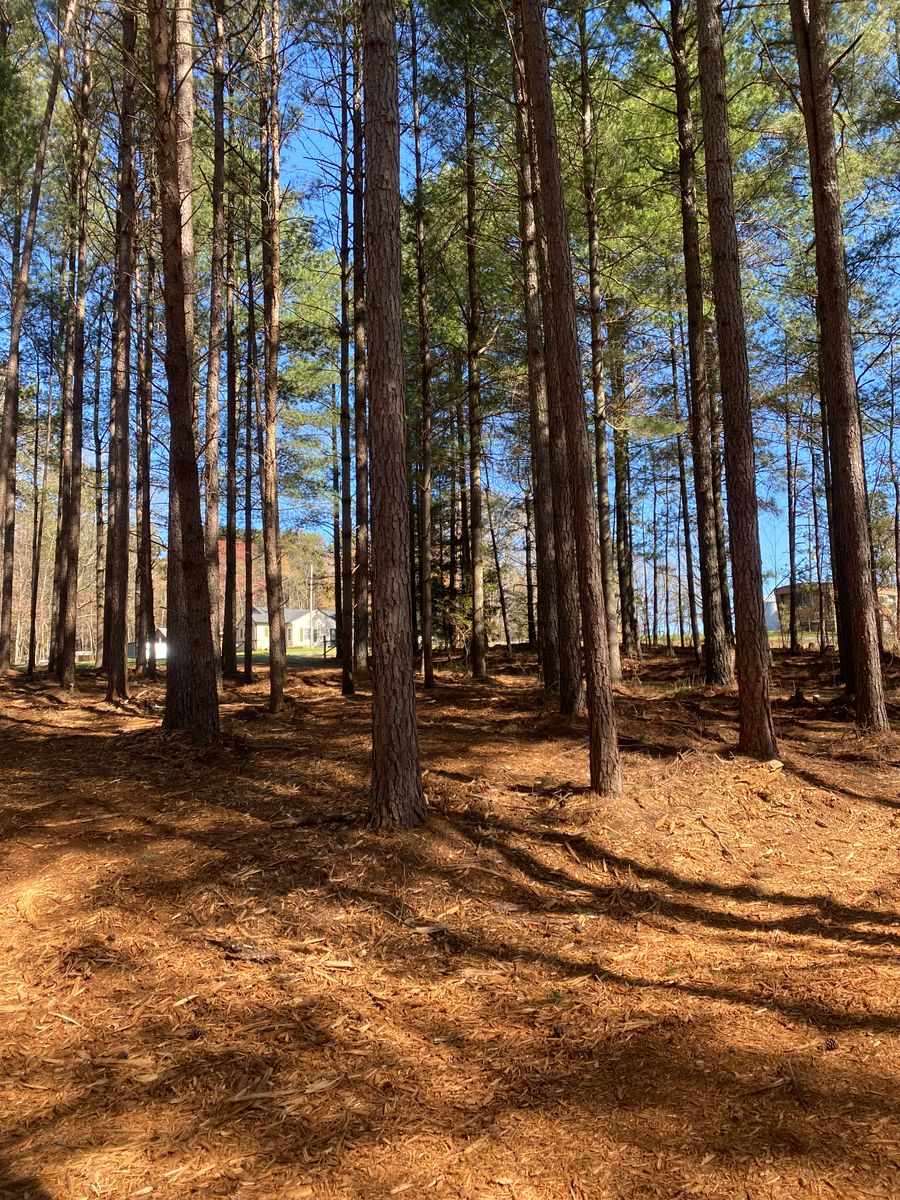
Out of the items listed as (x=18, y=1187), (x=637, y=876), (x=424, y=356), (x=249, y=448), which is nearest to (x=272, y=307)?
(x=424, y=356)

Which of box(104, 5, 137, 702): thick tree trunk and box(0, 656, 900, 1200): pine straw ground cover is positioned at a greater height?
box(104, 5, 137, 702): thick tree trunk

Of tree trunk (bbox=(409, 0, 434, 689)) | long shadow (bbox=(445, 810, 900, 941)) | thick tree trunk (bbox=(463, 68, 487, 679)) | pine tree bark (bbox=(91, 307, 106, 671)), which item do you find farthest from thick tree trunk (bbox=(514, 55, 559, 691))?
pine tree bark (bbox=(91, 307, 106, 671))

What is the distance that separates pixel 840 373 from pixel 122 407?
34.5 feet

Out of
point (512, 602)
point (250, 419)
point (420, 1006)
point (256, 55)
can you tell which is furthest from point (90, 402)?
point (420, 1006)

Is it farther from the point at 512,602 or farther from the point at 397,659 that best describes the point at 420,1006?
the point at 512,602

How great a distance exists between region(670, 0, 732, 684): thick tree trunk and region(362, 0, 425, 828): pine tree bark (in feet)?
25.1

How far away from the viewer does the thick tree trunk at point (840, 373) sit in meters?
7.71

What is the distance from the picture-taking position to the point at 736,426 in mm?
6805

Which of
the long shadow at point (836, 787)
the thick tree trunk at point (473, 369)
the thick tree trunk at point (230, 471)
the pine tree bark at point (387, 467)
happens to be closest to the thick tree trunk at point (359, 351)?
the thick tree trunk at point (473, 369)

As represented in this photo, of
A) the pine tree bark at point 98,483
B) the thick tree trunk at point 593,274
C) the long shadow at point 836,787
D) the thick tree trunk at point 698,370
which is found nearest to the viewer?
the long shadow at point 836,787

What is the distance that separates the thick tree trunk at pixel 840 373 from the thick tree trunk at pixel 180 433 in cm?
681

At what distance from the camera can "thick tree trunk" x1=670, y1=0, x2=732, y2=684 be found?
435 inches

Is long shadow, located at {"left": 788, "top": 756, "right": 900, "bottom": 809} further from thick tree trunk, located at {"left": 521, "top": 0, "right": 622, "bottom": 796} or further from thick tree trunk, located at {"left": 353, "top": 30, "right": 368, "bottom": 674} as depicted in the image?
thick tree trunk, located at {"left": 353, "top": 30, "right": 368, "bottom": 674}

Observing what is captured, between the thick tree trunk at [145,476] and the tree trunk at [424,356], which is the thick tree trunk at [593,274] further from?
the thick tree trunk at [145,476]
